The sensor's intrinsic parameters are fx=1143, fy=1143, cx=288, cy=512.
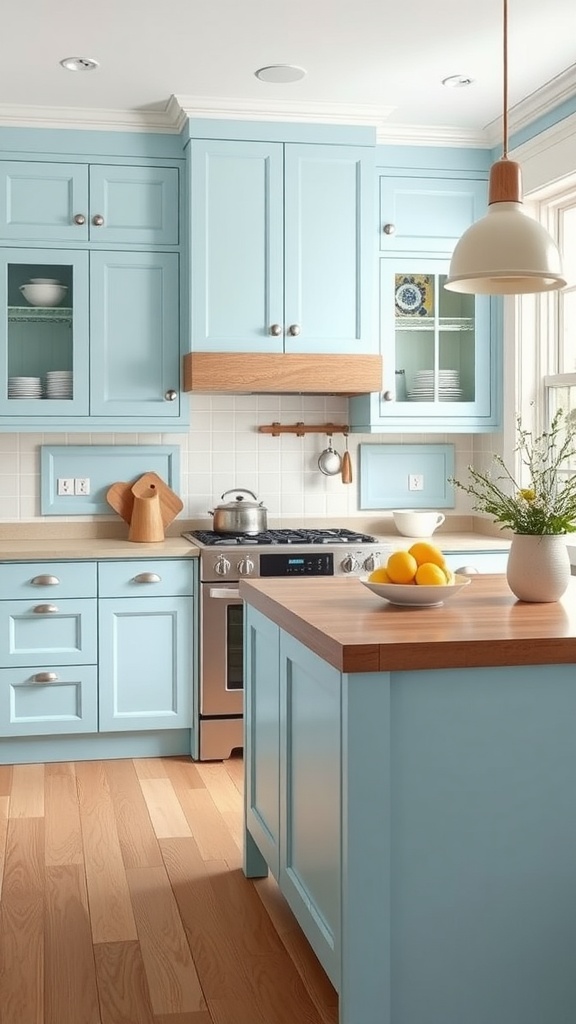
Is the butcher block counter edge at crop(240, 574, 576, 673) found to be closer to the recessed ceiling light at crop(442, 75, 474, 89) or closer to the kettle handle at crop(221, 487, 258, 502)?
the kettle handle at crop(221, 487, 258, 502)

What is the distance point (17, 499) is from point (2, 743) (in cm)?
106

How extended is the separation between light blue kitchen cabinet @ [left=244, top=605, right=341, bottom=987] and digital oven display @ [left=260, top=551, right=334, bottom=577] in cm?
128

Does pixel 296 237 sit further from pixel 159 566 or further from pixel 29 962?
pixel 29 962

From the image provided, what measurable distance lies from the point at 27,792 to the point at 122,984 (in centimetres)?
161

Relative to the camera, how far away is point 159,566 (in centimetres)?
456

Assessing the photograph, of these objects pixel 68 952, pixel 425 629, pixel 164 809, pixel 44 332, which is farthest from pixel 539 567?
pixel 44 332

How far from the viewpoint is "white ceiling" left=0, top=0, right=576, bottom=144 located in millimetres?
3613

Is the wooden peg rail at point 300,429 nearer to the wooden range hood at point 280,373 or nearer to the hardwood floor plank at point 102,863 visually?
the wooden range hood at point 280,373

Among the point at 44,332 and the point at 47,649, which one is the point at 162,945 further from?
the point at 44,332

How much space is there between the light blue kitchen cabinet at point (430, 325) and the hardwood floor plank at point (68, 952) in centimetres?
243

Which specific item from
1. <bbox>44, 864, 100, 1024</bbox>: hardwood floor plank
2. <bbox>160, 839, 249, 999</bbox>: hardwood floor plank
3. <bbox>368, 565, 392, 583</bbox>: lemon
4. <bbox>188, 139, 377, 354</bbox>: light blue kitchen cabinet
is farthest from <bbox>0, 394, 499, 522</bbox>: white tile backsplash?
<bbox>368, 565, 392, 583</bbox>: lemon

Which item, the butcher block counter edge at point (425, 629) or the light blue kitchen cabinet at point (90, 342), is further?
the light blue kitchen cabinet at point (90, 342)

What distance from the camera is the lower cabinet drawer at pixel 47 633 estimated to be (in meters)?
4.48

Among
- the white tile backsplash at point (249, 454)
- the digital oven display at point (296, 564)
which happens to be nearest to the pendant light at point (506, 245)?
the digital oven display at point (296, 564)
